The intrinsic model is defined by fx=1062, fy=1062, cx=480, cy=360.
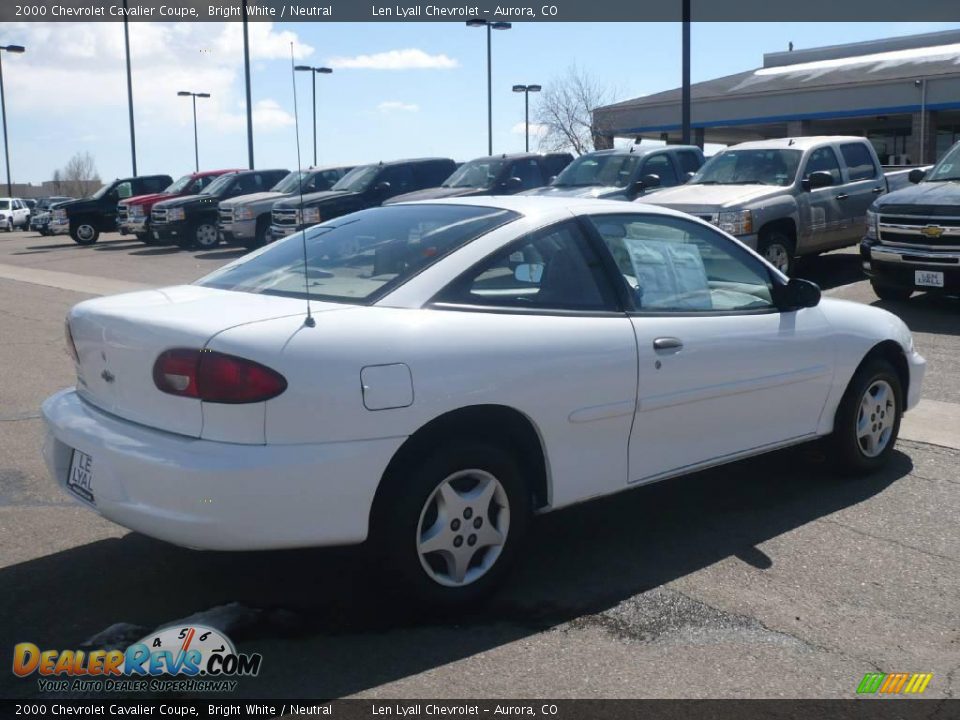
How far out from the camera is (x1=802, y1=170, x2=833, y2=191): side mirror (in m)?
13.0

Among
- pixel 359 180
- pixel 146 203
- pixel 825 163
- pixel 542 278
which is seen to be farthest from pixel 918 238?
pixel 146 203

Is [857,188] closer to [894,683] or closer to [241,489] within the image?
[894,683]

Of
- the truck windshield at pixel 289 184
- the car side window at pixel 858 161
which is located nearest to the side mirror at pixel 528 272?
the car side window at pixel 858 161

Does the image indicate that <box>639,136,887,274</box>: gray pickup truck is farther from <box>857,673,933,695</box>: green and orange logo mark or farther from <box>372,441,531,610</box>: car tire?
<box>857,673,933,695</box>: green and orange logo mark

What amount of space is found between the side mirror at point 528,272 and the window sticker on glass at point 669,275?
21.4 inches

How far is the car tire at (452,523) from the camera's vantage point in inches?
148

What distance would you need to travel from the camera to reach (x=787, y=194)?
518 inches

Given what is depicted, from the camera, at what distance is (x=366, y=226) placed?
482cm

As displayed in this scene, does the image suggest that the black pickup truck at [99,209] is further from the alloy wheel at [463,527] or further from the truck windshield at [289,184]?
the alloy wheel at [463,527]

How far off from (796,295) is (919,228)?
6.87 m

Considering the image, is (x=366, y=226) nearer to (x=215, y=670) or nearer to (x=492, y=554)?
(x=492, y=554)

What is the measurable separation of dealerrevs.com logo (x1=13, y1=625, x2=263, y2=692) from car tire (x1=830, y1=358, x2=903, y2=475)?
336 cm

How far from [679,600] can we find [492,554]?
76 centimetres

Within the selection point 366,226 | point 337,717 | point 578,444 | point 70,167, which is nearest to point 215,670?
point 337,717
